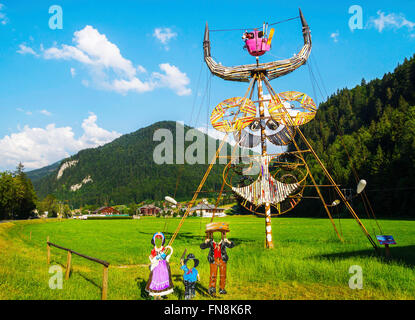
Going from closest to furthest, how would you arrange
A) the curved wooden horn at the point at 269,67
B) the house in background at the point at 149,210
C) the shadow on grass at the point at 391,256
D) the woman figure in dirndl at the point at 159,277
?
the woman figure in dirndl at the point at 159,277
the shadow on grass at the point at 391,256
the curved wooden horn at the point at 269,67
the house in background at the point at 149,210

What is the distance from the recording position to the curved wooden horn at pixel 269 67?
52.1 feet

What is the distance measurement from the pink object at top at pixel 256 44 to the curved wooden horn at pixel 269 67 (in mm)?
687

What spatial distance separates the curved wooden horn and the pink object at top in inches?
27.0

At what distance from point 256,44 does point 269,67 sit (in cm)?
151

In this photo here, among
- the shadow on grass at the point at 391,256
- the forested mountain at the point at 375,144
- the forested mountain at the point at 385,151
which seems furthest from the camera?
the forested mountain at the point at 375,144

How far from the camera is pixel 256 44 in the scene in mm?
16266

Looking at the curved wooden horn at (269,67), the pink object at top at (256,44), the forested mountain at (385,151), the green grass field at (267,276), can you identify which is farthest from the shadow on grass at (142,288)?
the pink object at top at (256,44)

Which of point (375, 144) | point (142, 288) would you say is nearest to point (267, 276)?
point (142, 288)

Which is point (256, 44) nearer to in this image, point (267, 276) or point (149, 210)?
point (267, 276)

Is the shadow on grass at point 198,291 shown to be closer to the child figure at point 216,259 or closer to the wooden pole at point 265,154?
the child figure at point 216,259

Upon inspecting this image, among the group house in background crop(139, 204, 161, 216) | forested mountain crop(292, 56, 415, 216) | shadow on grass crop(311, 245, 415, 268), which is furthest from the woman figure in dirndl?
house in background crop(139, 204, 161, 216)

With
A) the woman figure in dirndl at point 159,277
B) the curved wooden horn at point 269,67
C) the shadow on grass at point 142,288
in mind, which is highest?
the curved wooden horn at point 269,67

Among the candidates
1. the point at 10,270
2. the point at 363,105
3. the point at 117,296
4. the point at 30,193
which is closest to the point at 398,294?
the point at 117,296
